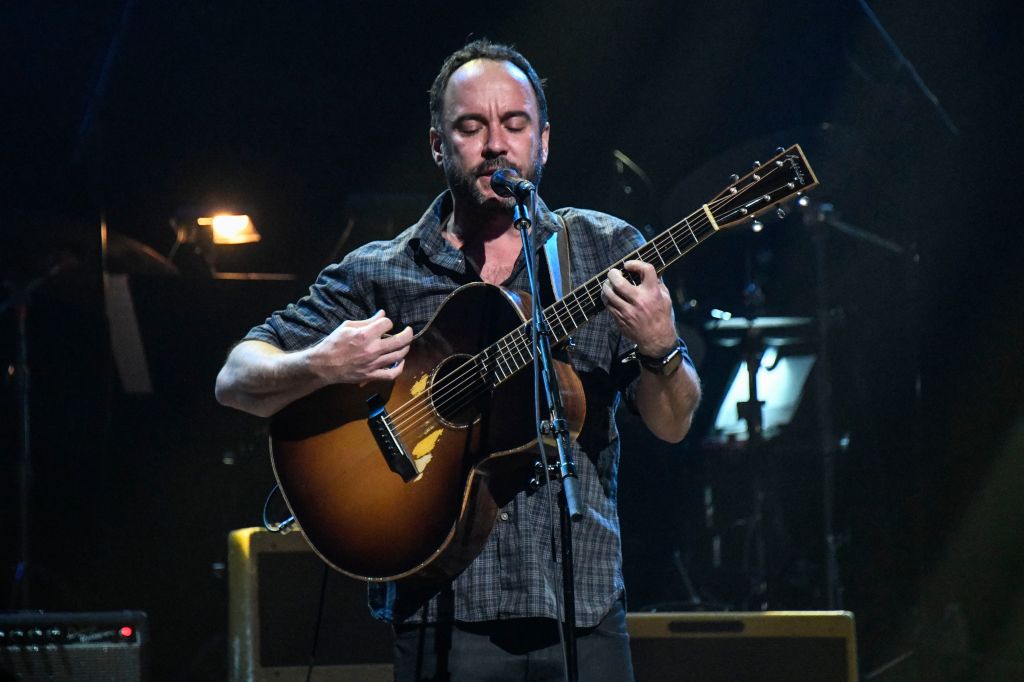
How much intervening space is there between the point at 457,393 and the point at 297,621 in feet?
5.73

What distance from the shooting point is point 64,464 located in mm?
6297

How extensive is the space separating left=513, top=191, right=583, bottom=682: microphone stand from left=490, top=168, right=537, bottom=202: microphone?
3 cm

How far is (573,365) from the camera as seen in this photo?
106 inches

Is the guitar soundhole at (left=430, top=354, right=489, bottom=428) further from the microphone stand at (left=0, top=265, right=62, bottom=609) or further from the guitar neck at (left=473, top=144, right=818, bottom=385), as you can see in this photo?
the microphone stand at (left=0, top=265, right=62, bottom=609)

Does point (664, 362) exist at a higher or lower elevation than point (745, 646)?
higher

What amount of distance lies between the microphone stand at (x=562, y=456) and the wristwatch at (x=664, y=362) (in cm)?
29

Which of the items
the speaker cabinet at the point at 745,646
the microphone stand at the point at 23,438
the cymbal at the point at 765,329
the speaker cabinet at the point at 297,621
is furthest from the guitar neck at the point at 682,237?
the microphone stand at the point at 23,438

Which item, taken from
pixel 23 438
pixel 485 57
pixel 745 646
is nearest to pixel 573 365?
pixel 485 57

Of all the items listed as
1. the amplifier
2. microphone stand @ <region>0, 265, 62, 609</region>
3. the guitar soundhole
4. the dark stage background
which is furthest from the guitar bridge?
microphone stand @ <region>0, 265, 62, 609</region>

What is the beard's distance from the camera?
273cm

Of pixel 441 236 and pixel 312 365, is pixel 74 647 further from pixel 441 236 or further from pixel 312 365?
pixel 441 236

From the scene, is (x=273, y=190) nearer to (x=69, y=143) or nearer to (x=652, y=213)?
(x=69, y=143)

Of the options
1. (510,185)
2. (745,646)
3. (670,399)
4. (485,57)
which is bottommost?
(745,646)

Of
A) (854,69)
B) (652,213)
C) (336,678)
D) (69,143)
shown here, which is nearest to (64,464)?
(69,143)
